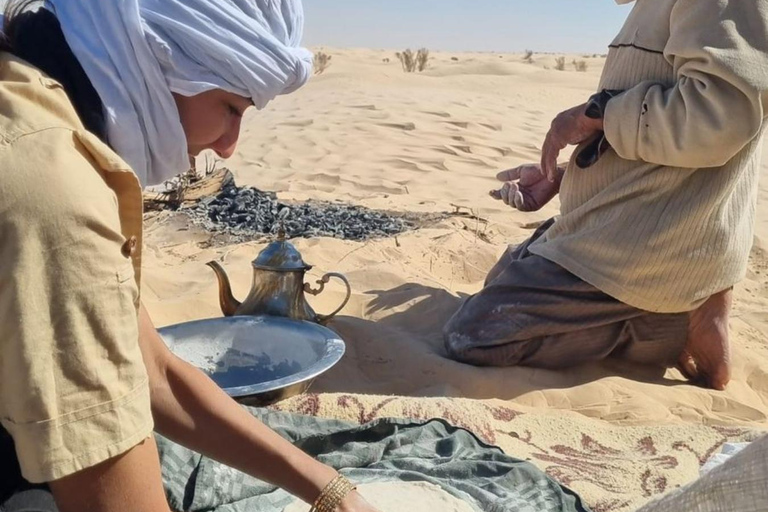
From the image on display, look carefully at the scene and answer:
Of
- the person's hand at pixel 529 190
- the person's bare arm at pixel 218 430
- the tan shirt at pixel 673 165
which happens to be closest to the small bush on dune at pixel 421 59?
the person's hand at pixel 529 190

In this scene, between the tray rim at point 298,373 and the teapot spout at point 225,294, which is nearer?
the tray rim at point 298,373

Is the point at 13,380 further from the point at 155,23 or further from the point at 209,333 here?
the point at 209,333

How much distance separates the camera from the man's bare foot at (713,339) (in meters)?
3.43

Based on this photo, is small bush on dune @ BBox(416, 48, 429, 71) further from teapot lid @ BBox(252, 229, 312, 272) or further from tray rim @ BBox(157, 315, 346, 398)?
tray rim @ BBox(157, 315, 346, 398)

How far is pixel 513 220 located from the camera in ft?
19.8

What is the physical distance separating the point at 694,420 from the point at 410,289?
1.65 meters

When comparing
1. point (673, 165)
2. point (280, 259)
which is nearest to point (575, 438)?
point (673, 165)

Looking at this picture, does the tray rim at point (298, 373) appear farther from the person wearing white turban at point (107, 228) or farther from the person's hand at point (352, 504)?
the person's hand at point (352, 504)

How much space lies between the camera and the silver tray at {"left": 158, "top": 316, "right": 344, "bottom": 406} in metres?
2.99

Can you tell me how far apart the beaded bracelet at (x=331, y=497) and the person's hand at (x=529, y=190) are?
2.50 metres

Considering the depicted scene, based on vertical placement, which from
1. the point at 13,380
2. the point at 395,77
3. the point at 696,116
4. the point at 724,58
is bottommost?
the point at 395,77

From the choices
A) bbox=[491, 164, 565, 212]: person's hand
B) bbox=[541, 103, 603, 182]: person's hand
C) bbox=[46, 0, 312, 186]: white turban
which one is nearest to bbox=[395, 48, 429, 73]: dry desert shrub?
bbox=[491, 164, 565, 212]: person's hand

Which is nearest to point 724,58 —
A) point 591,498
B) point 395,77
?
point 591,498

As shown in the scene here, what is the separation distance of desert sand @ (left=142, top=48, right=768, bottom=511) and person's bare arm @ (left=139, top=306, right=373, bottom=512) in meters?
1.00
